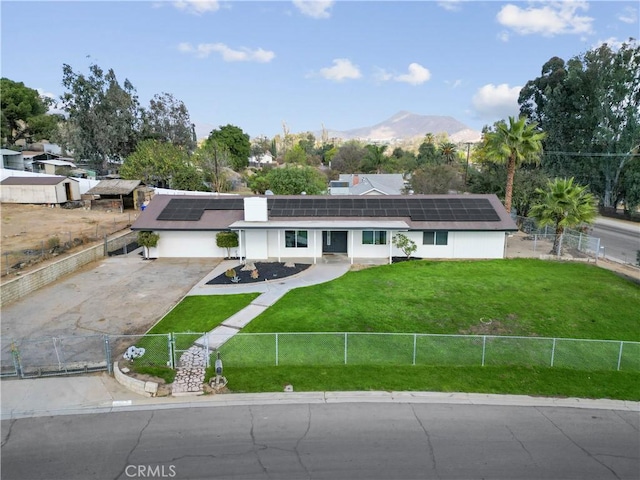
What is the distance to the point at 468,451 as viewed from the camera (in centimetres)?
1059

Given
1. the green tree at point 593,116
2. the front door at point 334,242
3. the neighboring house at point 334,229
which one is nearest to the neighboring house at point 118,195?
the neighboring house at point 334,229

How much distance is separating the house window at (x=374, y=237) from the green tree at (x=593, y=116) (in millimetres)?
41808

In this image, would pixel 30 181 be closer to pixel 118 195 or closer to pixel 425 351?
pixel 118 195

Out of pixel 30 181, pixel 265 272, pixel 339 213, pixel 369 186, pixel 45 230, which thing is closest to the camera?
pixel 265 272

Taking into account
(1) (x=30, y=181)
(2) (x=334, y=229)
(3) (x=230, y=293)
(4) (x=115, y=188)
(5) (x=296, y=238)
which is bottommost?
(3) (x=230, y=293)

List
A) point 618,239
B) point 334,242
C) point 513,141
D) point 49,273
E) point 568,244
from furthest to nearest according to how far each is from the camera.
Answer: point 618,239 < point 513,141 < point 568,244 < point 334,242 < point 49,273

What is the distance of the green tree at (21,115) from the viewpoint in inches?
3024

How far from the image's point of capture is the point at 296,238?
94.5 ft

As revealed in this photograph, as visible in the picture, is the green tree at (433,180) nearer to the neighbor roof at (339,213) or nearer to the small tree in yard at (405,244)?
the neighbor roof at (339,213)

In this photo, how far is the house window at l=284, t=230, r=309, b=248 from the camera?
28719mm

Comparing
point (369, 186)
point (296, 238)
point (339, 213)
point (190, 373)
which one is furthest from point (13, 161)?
point (190, 373)

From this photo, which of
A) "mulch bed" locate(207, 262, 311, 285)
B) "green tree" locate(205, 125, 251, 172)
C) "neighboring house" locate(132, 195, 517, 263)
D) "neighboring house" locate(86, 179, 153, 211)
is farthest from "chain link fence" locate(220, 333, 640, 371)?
"green tree" locate(205, 125, 251, 172)

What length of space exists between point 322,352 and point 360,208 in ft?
54.3

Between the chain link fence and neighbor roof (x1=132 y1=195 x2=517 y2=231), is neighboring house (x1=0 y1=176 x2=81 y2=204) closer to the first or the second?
neighbor roof (x1=132 y1=195 x2=517 y2=231)
